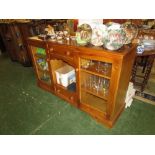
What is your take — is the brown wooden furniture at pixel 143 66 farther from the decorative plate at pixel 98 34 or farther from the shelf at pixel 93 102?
the shelf at pixel 93 102

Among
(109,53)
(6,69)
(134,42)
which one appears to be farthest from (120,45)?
(6,69)

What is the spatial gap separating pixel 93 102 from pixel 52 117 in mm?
608

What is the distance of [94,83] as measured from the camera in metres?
1.76

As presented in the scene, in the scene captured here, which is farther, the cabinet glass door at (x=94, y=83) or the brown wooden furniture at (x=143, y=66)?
the brown wooden furniture at (x=143, y=66)

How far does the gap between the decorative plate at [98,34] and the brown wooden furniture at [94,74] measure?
0.08m

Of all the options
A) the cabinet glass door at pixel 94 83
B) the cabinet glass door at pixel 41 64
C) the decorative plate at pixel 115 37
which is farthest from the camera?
the cabinet glass door at pixel 41 64

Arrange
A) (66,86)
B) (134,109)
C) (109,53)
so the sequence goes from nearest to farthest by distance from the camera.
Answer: (109,53) → (134,109) → (66,86)

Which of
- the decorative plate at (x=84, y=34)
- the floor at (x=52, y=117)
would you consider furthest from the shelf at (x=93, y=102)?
the decorative plate at (x=84, y=34)

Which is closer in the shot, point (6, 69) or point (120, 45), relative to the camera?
point (120, 45)

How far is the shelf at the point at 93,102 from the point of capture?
176cm

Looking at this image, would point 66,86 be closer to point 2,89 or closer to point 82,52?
point 82,52

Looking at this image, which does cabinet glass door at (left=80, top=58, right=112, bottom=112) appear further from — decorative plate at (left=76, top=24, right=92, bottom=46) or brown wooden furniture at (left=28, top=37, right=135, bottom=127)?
decorative plate at (left=76, top=24, right=92, bottom=46)

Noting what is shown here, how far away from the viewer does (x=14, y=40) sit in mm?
3189
